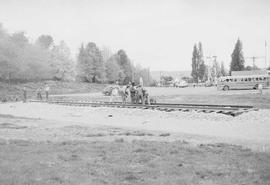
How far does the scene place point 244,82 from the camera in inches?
2279

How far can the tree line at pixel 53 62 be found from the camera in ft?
213

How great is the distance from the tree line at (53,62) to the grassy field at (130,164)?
46559 mm

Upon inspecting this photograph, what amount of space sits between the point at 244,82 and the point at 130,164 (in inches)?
2050

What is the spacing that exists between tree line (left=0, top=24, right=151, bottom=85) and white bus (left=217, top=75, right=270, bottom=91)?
46.4ft

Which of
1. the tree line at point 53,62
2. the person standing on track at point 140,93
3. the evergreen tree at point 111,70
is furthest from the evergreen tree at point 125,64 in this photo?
the person standing on track at point 140,93

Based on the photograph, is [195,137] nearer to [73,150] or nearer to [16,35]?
[73,150]

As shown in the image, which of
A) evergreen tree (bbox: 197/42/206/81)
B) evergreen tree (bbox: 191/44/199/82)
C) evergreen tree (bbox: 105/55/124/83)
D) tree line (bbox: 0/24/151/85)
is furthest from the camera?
evergreen tree (bbox: 191/44/199/82)

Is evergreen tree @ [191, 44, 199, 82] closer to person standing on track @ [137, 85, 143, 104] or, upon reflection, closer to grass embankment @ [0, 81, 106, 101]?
grass embankment @ [0, 81, 106, 101]

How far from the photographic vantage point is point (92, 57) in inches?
3625

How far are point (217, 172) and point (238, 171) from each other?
436 millimetres

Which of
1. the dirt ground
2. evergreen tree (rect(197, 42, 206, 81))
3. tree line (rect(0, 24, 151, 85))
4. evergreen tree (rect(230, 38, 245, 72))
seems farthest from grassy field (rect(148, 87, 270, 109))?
evergreen tree (rect(197, 42, 206, 81))

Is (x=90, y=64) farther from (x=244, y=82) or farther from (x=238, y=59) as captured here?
(x=244, y=82)

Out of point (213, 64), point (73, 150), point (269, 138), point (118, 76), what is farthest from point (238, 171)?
point (213, 64)

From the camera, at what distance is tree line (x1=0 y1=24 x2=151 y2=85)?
64.8 meters
